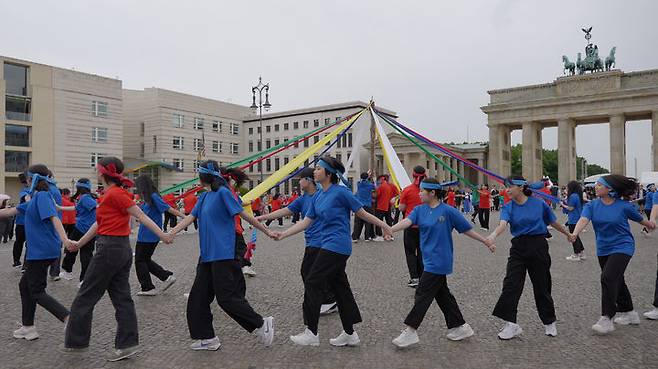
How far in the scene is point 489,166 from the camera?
65062 mm

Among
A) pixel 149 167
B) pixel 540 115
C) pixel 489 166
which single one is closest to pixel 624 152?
pixel 540 115

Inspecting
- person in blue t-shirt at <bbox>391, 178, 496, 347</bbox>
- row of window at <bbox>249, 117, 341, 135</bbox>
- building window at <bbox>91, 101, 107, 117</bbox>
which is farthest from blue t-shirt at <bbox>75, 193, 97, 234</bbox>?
row of window at <bbox>249, 117, 341, 135</bbox>

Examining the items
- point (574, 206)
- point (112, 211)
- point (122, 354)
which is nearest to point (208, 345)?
point (122, 354)

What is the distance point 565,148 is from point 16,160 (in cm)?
5683

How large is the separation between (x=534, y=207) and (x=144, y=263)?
589 cm

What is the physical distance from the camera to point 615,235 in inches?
245

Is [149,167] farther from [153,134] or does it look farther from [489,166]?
[489,166]

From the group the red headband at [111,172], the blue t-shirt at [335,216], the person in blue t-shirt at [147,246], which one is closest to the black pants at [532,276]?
the blue t-shirt at [335,216]

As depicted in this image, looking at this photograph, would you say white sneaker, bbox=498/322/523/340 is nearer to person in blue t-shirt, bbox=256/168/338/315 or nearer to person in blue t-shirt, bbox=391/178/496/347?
person in blue t-shirt, bbox=391/178/496/347

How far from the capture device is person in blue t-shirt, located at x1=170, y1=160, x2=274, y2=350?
5.25m

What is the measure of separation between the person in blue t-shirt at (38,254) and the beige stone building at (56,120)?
47.8 metres

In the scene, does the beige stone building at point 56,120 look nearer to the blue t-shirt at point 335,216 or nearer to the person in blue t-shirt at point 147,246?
the person in blue t-shirt at point 147,246

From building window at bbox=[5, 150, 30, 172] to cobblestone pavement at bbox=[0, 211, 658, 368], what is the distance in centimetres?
4371

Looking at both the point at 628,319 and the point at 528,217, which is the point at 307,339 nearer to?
the point at 528,217
